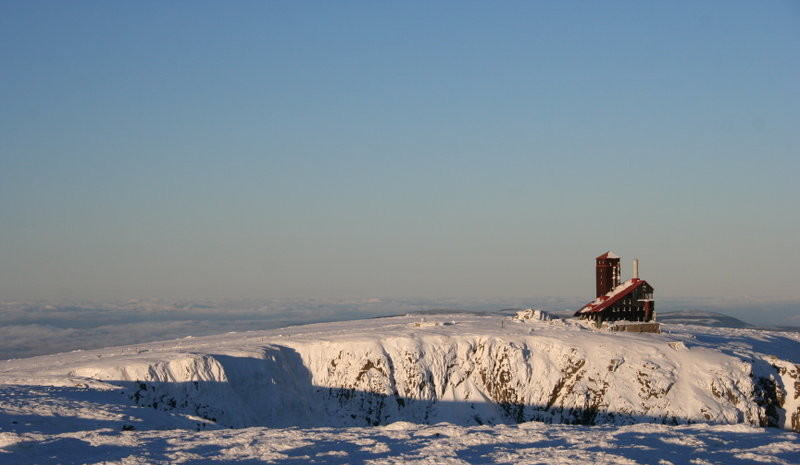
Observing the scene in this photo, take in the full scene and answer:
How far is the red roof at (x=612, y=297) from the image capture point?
76.9 m

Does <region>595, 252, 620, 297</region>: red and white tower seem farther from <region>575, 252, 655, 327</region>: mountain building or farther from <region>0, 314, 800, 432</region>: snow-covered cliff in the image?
<region>0, 314, 800, 432</region>: snow-covered cliff

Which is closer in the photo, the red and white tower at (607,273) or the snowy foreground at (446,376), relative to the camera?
the snowy foreground at (446,376)

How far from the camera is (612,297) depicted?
254 ft

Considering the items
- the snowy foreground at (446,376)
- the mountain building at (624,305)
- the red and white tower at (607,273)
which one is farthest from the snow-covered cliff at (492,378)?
the red and white tower at (607,273)

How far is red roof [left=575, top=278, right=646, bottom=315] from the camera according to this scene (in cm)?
7694

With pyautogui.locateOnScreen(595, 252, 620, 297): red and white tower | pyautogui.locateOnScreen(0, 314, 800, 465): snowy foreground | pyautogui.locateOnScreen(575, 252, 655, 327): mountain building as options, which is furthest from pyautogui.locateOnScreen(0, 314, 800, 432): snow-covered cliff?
pyautogui.locateOnScreen(595, 252, 620, 297): red and white tower

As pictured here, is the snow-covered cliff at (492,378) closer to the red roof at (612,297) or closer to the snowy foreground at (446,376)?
the snowy foreground at (446,376)

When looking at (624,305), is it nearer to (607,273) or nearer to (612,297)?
(612,297)

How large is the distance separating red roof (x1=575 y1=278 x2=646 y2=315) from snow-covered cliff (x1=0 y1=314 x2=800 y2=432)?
8503 millimetres

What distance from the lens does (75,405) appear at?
1278 inches

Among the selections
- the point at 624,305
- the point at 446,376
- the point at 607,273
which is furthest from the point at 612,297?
the point at 446,376

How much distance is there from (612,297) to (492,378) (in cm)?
1980

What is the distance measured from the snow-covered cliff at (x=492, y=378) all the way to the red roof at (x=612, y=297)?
850 cm

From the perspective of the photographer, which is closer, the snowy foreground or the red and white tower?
the snowy foreground
